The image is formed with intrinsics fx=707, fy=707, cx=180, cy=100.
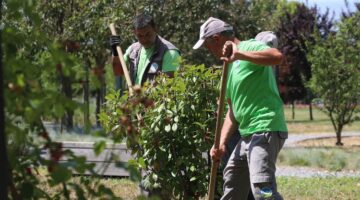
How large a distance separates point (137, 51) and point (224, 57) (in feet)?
5.20

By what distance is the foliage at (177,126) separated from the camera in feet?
17.0

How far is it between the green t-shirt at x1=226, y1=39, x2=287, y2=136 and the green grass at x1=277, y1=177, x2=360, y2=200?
9.94 ft

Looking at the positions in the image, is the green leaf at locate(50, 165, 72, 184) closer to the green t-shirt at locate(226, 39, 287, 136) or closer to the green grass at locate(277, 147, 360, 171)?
the green t-shirt at locate(226, 39, 287, 136)

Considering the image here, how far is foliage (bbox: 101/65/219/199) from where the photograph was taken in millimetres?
5191

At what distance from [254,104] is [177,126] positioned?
838 mm

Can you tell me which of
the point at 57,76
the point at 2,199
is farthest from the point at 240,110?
the point at 2,199

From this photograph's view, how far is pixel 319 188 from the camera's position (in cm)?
810

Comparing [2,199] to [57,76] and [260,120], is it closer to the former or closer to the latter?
[57,76]

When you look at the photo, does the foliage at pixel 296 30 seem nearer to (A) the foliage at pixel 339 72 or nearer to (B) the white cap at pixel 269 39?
(A) the foliage at pixel 339 72

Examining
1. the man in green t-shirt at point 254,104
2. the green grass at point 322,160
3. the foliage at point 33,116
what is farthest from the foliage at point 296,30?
the foliage at point 33,116

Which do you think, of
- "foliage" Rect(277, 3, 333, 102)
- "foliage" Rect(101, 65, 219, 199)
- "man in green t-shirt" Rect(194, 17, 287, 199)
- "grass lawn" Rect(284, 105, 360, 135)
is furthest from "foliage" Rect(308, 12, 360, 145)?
"foliage" Rect(277, 3, 333, 102)

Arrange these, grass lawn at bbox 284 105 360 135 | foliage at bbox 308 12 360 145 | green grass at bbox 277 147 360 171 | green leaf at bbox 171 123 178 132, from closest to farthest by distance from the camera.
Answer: green leaf at bbox 171 123 178 132 → green grass at bbox 277 147 360 171 → foliage at bbox 308 12 360 145 → grass lawn at bbox 284 105 360 135

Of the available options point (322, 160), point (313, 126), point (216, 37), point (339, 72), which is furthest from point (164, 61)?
point (313, 126)

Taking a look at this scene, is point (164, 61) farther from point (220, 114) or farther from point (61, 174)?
point (61, 174)
